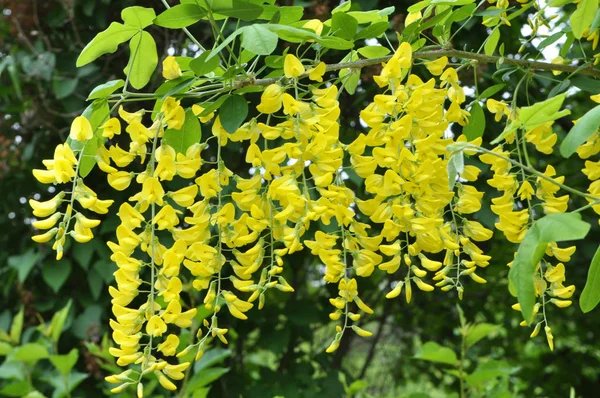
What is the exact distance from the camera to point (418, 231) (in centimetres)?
84

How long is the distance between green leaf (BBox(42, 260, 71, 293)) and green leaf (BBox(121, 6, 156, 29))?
1355 mm

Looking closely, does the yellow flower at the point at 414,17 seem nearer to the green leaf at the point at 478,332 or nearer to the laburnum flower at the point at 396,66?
the laburnum flower at the point at 396,66

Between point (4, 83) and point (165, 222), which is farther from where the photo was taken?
point (4, 83)

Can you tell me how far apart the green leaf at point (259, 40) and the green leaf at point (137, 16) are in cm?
14

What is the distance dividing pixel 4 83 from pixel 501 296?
6.37 ft

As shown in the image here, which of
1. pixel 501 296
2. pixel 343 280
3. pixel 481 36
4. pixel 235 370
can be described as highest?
pixel 343 280

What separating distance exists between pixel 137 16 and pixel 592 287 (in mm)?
581

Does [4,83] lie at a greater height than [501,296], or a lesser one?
greater

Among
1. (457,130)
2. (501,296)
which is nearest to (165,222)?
(457,130)

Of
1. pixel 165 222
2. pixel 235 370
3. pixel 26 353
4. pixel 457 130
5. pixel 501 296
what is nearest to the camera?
pixel 165 222

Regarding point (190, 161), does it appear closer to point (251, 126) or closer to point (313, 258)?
point (251, 126)

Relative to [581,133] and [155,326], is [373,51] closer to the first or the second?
[581,133]

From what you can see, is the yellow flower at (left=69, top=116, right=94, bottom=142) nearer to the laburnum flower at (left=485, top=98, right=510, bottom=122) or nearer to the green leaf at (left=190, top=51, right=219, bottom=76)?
the green leaf at (left=190, top=51, right=219, bottom=76)

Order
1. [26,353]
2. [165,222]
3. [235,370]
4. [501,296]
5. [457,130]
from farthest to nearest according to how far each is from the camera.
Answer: [501,296], [235,370], [457,130], [26,353], [165,222]
